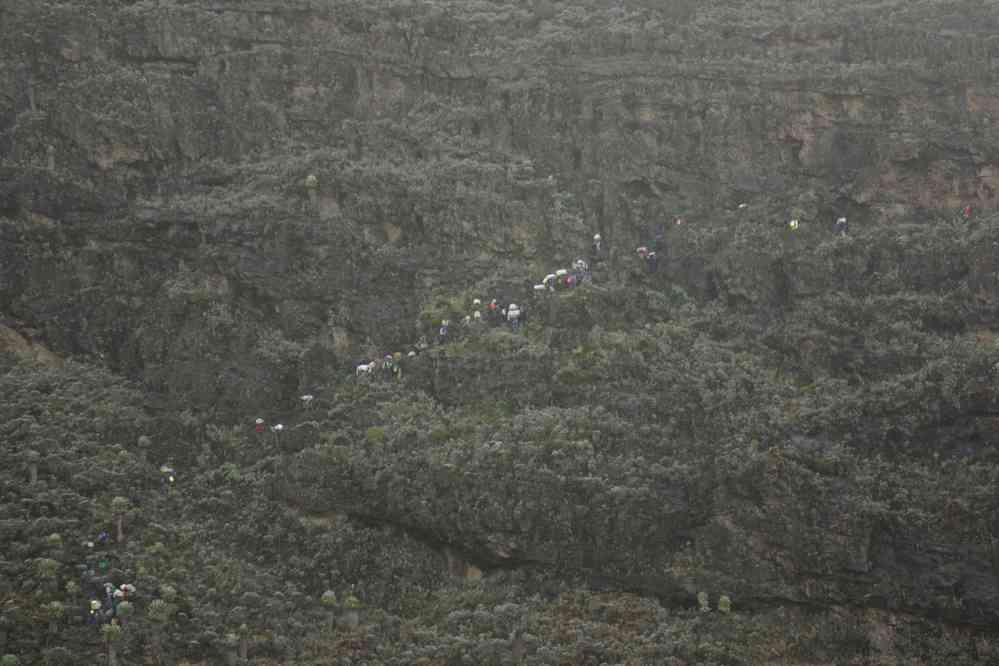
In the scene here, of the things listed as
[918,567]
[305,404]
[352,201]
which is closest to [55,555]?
[305,404]

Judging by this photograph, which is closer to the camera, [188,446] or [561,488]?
[561,488]

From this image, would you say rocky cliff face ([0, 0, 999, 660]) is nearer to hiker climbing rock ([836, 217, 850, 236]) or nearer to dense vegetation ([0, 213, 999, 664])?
dense vegetation ([0, 213, 999, 664])

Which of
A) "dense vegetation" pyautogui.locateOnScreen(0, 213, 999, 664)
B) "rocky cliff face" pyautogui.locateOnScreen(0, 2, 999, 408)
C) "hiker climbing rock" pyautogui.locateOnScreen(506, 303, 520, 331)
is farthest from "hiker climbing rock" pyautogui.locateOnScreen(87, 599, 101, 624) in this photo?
"hiker climbing rock" pyautogui.locateOnScreen(506, 303, 520, 331)

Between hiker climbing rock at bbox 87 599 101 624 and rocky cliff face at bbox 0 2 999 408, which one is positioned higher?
rocky cliff face at bbox 0 2 999 408

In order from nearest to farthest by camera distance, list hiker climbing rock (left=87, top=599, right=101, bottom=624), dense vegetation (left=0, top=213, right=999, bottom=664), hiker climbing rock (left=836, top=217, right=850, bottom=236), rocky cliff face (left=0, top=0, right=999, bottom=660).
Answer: hiker climbing rock (left=87, top=599, right=101, bottom=624)
dense vegetation (left=0, top=213, right=999, bottom=664)
rocky cliff face (left=0, top=0, right=999, bottom=660)
hiker climbing rock (left=836, top=217, right=850, bottom=236)

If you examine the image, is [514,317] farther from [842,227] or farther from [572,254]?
[842,227]

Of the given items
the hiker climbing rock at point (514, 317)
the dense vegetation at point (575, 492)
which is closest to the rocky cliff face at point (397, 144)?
the hiker climbing rock at point (514, 317)

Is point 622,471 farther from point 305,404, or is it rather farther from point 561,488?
point 305,404

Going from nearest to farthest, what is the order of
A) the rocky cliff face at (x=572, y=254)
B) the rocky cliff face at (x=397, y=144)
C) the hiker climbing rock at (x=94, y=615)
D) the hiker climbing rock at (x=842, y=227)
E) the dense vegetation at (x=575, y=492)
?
1. the hiker climbing rock at (x=94, y=615)
2. the dense vegetation at (x=575, y=492)
3. the rocky cliff face at (x=572, y=254)
4. the rocky cliff face at (x=397, y=144)
5. the hiker climbing rock at (x=842, y=227)

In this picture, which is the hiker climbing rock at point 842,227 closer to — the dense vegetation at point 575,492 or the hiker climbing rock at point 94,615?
the dense vegetation at point 575,492
